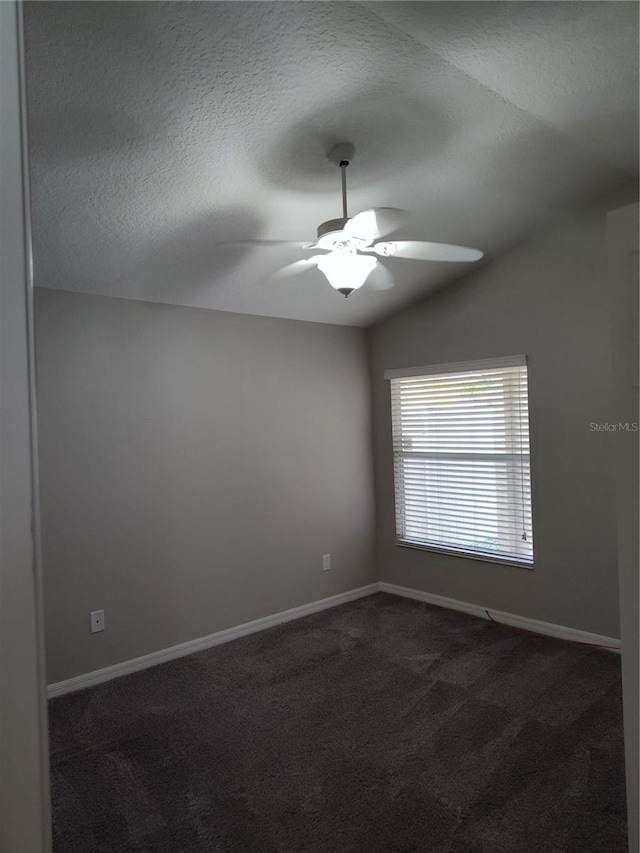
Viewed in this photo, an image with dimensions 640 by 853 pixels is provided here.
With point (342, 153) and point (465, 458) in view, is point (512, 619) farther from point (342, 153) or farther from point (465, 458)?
point (342, 153)

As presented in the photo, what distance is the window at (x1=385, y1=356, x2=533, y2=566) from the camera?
3627 millimetres

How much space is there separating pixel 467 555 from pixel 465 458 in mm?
698

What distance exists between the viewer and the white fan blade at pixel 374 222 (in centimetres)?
188

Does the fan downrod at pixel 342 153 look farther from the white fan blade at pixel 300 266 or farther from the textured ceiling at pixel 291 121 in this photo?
the white fan blade at pixel 300 266

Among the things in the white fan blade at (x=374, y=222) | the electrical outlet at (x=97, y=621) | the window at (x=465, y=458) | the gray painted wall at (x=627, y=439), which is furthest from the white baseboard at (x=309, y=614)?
the white fan blade at (x=374, y=222)

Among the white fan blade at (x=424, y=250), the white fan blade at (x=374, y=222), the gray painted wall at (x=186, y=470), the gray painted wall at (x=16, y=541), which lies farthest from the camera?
the gray painted wall at (x=186, y=470)

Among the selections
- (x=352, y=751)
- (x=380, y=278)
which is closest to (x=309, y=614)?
(x=352, y=751)

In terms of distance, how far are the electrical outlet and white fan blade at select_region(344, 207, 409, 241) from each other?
2.45 meters

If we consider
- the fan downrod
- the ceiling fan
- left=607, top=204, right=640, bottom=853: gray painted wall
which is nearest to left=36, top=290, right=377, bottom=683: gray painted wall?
the ceiling fan

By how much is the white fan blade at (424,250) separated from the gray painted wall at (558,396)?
1185 millimetres

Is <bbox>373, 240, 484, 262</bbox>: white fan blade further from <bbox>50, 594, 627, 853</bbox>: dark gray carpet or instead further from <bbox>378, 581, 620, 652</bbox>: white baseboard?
<bbox>378, 581, 620, 652</bbox>: white baseboard

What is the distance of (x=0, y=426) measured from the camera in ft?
2.15

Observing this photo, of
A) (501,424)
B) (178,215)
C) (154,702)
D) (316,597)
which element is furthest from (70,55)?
(316,597)

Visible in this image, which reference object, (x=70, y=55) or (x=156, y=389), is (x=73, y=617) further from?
(x=70, y=55)
